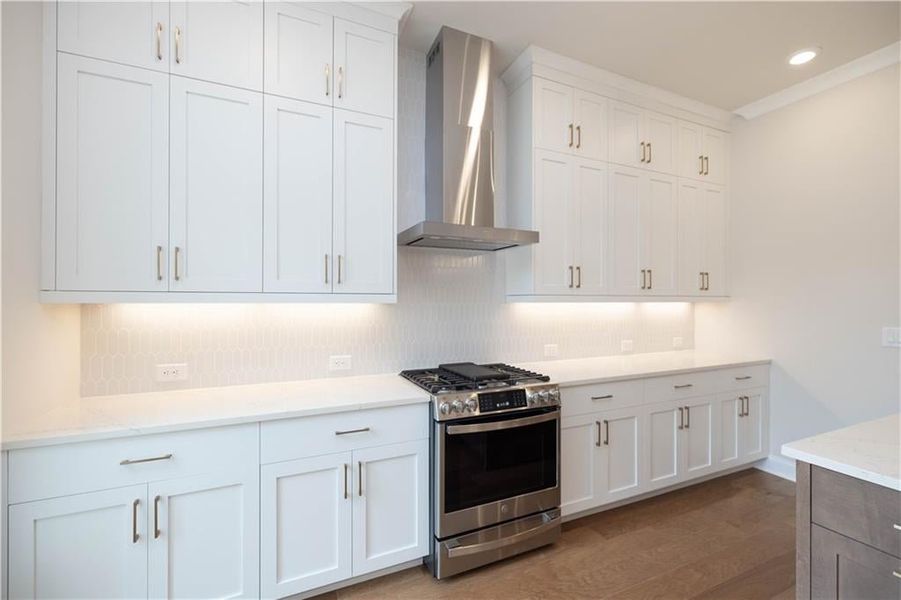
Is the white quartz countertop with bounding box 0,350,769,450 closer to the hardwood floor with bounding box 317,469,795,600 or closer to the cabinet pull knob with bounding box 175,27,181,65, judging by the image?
the hardwood floor with bounding box 317,469,795,600

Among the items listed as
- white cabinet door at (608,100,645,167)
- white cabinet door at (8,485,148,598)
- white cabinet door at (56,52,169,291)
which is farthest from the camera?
white cabinet door at (608,100,645,167)

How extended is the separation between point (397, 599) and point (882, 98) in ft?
13.8

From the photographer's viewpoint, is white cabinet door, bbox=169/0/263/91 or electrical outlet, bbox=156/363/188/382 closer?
white cabinet door, bbox=169/0/263/91

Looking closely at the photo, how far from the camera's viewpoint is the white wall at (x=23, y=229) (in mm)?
1450

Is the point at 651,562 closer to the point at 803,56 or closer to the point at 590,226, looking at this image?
the point at 590,226

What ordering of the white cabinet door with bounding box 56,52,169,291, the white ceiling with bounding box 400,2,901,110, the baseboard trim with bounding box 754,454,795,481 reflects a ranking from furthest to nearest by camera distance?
the baseboard trim with bounding box 754,454,795,481 → the white ceiling with bounding box 400,2,901,110 → the white cabinet door with bounding box 56,52,169,291

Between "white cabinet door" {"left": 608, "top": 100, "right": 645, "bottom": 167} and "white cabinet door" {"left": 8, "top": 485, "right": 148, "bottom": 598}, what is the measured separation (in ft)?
10.8

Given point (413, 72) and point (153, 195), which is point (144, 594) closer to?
point (153, 195)

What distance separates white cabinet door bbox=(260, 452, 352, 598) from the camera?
1734 millimetres

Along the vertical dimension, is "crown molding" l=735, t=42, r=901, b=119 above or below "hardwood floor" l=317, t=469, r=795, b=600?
above

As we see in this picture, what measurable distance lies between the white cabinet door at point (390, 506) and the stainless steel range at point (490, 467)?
0.22ft

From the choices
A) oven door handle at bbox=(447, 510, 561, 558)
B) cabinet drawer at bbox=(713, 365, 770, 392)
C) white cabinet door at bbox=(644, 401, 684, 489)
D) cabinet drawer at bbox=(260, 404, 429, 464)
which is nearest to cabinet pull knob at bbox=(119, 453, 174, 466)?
cabinet drawer at bbox=(260, 404, 429, 464)

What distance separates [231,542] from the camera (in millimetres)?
1688

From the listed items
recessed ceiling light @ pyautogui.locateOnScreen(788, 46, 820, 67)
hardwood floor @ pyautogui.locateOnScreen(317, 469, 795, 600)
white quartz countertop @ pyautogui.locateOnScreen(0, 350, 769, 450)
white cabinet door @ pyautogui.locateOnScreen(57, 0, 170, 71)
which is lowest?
hardwood floor @ pyautogui.locateOnScreen(317, 469, 795, 600)
